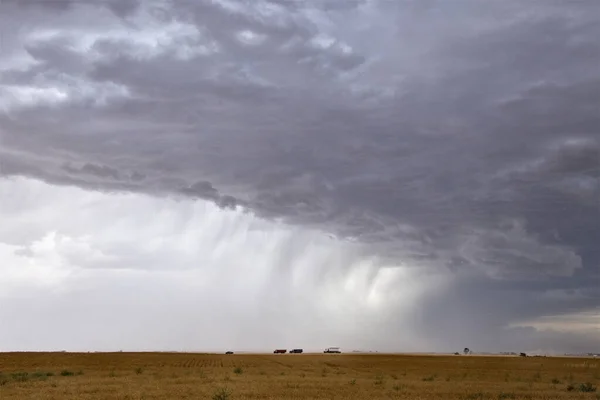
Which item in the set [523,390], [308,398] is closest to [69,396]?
[308,398]

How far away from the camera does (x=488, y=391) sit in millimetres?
46031

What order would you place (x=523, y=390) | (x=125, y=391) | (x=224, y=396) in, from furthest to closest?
1. (x=523, y=390)
2. (x=125, y=391)
3. (x=224, y=396)

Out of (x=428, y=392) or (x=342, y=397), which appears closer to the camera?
(x=342, y=397)

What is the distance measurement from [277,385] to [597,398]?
861 inches

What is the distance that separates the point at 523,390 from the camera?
4803 cm

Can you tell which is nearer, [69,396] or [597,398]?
[69,396]

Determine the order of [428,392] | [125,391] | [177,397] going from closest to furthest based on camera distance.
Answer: [177,397]
[125,391]
[428,392]

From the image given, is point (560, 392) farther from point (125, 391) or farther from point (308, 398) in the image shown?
point (125, 391)

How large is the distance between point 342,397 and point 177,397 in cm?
1001

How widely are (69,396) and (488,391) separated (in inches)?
1119

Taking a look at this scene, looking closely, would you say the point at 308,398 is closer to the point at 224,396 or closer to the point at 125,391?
the point at 224,396

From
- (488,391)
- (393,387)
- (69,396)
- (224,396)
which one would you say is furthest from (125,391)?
(488,391)

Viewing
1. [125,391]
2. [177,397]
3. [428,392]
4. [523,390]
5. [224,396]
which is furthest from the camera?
[523,390]

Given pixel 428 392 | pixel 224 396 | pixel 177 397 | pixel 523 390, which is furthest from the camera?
pixel 523 390
